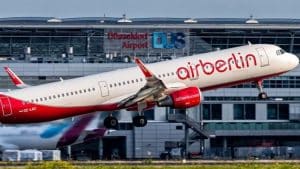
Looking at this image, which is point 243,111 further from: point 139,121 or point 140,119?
point 139,121

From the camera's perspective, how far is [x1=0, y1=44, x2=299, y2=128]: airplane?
135 metres

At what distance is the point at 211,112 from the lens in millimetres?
198375

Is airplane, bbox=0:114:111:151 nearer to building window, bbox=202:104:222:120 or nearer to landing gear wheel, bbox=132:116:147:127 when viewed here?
landing gear wheel, bbox=132:116:147:127

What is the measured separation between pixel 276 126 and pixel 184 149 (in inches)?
784

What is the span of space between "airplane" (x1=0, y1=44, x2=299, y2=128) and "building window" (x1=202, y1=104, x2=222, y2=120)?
58759 millimetres

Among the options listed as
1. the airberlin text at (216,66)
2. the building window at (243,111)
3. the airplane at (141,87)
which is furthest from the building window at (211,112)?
the airberlin text at (216,66)

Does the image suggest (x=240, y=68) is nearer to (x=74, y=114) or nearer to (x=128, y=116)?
(x=74, y=114)

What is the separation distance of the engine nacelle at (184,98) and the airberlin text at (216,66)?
1535mm

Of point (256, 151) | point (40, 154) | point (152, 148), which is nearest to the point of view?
point (40, 154)

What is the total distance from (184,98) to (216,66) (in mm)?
4170

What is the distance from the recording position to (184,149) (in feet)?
599

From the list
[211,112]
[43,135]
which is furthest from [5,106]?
[211,112]

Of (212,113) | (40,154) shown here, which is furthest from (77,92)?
(212,113)

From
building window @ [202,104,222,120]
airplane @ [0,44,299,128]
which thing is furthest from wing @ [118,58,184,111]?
building window @ [202,104,222,120]
